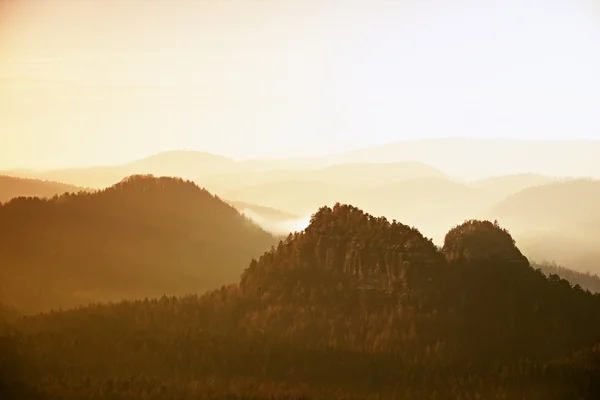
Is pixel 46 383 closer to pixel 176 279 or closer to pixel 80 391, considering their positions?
pixel 80 391

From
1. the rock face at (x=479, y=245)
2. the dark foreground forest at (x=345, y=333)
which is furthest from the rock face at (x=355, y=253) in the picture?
the rock face at (x=479, y=245)

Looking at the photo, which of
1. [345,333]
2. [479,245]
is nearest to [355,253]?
[345,333]

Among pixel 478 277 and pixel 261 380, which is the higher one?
pixel 478 277

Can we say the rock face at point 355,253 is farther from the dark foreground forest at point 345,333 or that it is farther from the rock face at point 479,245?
the rock face at point 479,245

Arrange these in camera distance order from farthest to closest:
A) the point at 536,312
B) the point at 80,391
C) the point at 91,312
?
1. the point at 91,312
2. the point at 536,312
3. the point at 80,391

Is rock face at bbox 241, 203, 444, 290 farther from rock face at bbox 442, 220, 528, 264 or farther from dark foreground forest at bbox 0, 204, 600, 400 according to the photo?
rock face at bbox 442, 220, 528, 264

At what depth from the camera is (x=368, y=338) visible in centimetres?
9175

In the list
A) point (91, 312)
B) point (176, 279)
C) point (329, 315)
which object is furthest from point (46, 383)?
point (176, 279)

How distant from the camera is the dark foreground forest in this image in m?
76.9

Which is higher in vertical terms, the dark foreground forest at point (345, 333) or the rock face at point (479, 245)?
the rock face at point (479, 245)

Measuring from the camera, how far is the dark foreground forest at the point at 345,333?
76.9m

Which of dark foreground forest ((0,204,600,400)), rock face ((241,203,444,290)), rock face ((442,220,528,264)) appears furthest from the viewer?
rock face ((442,220,528,264))

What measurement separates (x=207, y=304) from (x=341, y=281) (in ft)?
65.8

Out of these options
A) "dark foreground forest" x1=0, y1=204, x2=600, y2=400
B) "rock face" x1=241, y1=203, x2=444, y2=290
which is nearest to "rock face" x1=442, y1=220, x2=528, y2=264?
"dark foreground forest" x1=0, y1=204, x2=600, y2=400
